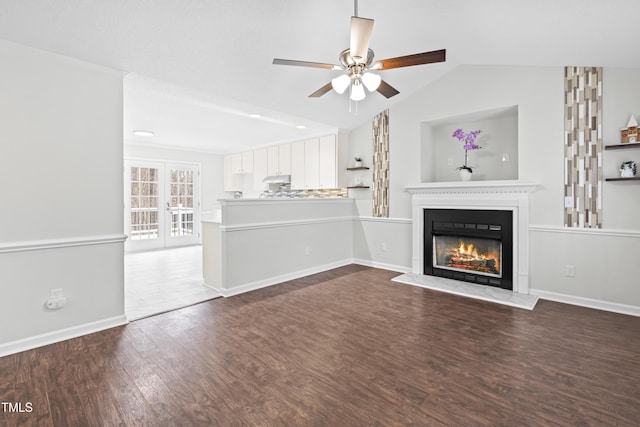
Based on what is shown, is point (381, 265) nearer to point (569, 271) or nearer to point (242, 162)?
point (569, 271)

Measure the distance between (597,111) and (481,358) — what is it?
2.94 meters

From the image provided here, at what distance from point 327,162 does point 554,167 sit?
3.34 m

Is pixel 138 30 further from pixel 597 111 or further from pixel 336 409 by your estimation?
pixel 597 111

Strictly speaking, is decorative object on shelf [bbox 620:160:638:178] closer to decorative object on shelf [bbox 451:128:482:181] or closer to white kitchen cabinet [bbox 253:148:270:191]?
decorative object on shelf [bbox 451:128:482:181]

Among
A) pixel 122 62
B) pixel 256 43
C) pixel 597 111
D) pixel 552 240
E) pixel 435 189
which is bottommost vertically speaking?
pixel 552 240

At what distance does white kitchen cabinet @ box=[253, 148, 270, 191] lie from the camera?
7.21 m

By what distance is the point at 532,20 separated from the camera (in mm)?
2742

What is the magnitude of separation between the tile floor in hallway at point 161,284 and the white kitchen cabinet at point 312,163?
2489 mm

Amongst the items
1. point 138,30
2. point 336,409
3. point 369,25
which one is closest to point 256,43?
point 138,30

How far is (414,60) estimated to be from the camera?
241 centimetres

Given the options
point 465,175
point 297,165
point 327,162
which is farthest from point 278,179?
point 465,175

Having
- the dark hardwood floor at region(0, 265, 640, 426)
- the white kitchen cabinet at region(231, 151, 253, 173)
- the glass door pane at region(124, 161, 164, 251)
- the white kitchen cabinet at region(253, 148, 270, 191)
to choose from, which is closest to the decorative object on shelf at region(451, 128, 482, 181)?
the dark hardwood floor at region(0, 265, 640, 426)

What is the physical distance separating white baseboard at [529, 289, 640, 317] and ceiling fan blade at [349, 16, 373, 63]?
3.42 meters

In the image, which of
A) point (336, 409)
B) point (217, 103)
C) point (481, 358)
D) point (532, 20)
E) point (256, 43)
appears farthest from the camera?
point (217, 103)
